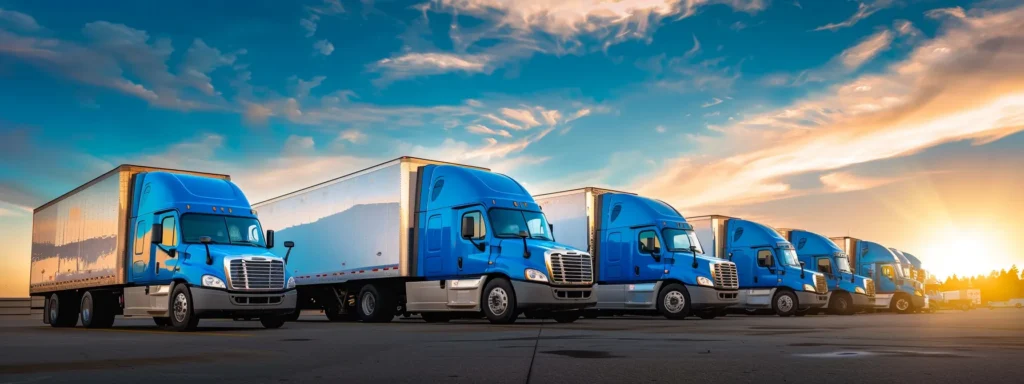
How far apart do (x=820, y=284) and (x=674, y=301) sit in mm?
9640

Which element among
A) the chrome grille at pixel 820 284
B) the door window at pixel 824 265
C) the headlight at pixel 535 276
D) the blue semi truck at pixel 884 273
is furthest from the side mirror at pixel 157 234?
the blue semi truck at pixel 884 273

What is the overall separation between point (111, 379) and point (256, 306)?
10.0m

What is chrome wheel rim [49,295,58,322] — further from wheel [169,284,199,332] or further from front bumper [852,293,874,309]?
front bumper [852,293,874,309]

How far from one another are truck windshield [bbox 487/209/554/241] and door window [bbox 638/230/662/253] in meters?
4.86

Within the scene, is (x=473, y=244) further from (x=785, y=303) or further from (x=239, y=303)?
(x=785, y=303)

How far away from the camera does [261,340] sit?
42.5 ft

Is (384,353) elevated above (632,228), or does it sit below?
below

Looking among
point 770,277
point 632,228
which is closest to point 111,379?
point 632,228

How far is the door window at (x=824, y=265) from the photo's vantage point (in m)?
33.8

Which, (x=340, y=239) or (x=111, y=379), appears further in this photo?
(x=340, y=239)

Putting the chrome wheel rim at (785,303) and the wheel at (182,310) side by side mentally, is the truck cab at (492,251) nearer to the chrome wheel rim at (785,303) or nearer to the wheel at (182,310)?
the wheel at (182,310)

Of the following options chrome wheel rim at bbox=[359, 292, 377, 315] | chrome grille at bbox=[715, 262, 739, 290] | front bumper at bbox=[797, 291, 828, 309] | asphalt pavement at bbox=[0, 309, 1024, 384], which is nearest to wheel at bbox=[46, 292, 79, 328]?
chrome wheel rim at bbox=[359, 292, 377, 315]

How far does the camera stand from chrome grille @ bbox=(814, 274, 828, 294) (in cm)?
3062

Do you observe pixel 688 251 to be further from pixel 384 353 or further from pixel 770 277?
pixel 384 353
